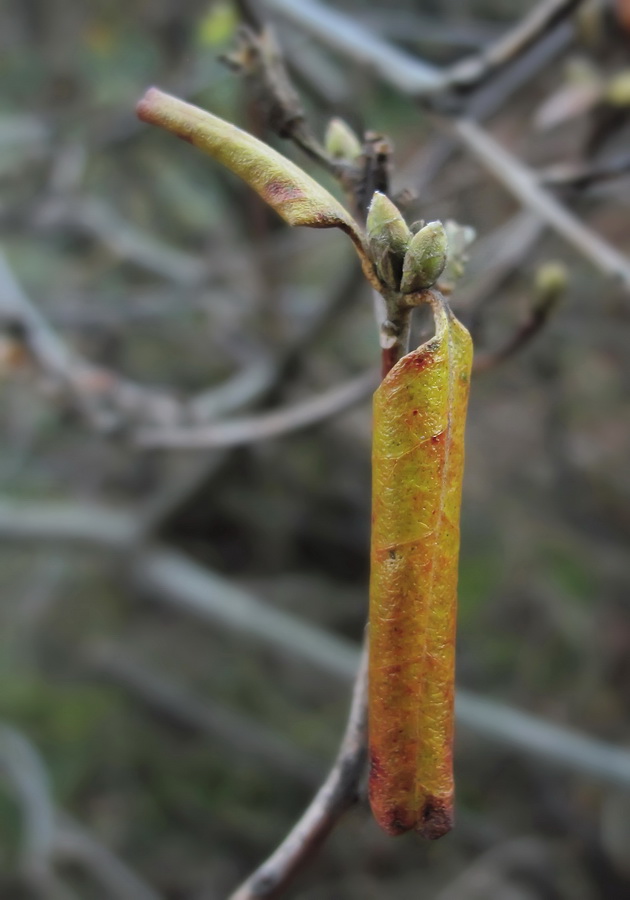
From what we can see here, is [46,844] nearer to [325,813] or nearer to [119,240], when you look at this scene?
[119,240]

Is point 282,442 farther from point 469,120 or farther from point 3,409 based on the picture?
point 469,120

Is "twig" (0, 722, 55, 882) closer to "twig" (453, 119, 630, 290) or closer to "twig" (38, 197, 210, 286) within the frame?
"twig" (38, 197, 210, 286)

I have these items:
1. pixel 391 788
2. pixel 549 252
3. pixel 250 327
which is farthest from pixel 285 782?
pixel 391 788

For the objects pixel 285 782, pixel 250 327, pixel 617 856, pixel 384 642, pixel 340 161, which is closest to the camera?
pixel 384 642

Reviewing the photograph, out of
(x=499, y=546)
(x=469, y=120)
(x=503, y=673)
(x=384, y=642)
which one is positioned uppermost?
(x=469, y=120)

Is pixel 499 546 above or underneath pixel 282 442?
underneath

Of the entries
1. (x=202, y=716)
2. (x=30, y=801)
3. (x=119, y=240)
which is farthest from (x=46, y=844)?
(x=119, y=240)

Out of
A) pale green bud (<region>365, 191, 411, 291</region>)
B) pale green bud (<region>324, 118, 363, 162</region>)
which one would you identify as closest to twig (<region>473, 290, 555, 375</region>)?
pale green bud (<region>324, 118, 363, 162</region>)
